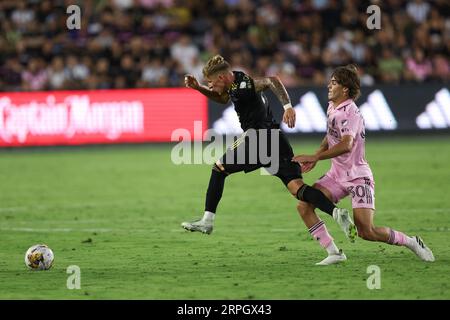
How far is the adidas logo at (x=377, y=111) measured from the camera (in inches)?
940

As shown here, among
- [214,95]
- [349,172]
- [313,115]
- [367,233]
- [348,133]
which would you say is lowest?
[367,233]

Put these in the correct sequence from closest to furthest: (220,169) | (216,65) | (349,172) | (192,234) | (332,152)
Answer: (332,152) → (349,172) → (216,65) → (220,169) → (192,234)

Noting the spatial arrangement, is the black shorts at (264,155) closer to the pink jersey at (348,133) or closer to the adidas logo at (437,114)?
the pink jersey at (348,133)

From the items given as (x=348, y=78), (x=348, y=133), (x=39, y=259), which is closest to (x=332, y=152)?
(x=348, y=133)

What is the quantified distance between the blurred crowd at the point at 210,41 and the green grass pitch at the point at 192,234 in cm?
370

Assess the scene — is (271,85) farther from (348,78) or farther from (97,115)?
(97,115)

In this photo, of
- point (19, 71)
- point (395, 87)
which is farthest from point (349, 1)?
point (19, 71)

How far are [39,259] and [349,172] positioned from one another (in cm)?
321

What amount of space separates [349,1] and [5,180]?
41.9 ft

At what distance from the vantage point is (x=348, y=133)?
30.8ft

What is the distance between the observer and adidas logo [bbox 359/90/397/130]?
23.9 meters

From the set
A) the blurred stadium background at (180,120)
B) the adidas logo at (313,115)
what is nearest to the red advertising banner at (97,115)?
the blurred stadium background at (180,120)

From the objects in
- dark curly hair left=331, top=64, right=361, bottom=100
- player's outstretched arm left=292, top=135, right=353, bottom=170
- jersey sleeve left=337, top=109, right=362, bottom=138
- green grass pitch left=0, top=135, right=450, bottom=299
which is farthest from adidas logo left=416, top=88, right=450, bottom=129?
player's outstretched arm left=292, top=135, right=353, bottom=170
